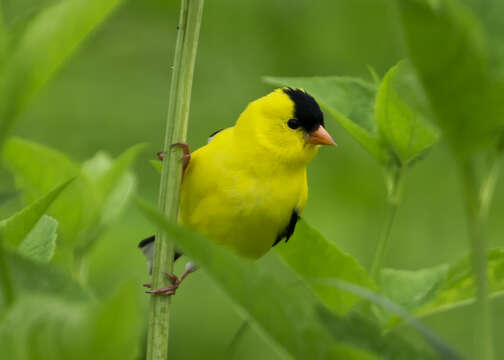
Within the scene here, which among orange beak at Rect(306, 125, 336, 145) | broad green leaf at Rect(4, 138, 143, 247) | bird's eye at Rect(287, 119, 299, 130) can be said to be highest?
bird's eye at Rect(287, 119, 299, 130)

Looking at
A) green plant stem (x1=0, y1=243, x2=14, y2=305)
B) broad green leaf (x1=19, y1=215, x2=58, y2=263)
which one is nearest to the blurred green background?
broad green leaf (x1=19, y1=215, x2=58, y2=263)

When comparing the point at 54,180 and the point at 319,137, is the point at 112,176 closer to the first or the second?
the point at 54,180

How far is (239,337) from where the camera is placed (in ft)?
2.38

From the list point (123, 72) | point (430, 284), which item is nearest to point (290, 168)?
point (430, 284)

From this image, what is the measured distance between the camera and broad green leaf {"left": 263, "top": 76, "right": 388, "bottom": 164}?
96cm

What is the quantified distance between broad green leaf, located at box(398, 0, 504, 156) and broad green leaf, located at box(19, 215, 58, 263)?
15.0 inches

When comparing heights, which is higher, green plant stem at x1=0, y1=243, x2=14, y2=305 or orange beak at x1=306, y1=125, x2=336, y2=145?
orange beak at x1=306, y1=125, x2=336, y2=145

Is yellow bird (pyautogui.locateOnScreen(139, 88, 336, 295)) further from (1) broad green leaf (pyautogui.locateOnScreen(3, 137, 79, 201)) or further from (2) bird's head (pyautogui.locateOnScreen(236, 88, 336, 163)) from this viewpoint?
(1) broad green leaf (pyautogui.locateOnScreen(3, 137, 79, 201))

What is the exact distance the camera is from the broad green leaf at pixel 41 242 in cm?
69

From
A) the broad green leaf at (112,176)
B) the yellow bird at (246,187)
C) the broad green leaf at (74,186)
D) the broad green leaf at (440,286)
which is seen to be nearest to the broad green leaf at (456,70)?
the broad green leaf at (440,286)

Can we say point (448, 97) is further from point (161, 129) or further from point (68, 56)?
point (161, 129)

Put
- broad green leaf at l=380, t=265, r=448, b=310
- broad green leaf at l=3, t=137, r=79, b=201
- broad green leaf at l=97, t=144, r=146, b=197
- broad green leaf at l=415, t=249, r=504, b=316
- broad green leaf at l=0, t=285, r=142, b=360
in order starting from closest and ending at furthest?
broad green leaf at l=0, t=285, r=142, b=360 → broad green leaf at l=415, t=249, r=504, b=316 → broad green leaf at l=380, t=265, r=448, b=310 → broad green leaf at l=3, t=137, r=79, b=201 → broad green leaf at l=97, t=144, r=146, b=197

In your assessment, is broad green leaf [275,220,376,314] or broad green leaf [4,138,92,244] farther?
broad green leaf [4,138,92,244]

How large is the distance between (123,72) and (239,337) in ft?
11.6
